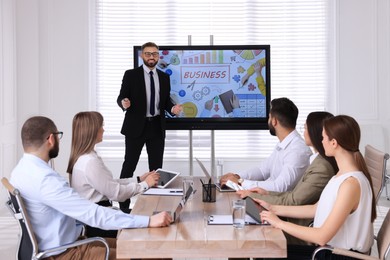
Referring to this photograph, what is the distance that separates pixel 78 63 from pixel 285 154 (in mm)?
4792

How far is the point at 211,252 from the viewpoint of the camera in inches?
122

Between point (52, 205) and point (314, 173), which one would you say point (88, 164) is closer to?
point (52, 205)

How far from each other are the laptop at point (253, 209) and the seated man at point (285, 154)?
2.43 ft

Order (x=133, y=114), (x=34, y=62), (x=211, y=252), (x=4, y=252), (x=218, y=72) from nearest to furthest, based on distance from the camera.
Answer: (x=211, y=252), (x=4, y=252), (x=133, y=114), (x=218, y=72), (x=34, y=62)

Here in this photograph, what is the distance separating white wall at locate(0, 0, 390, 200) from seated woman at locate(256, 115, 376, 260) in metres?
5.45

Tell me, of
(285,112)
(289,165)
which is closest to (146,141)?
(285,112)

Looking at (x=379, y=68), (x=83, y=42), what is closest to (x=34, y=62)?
(x=83, y=42)

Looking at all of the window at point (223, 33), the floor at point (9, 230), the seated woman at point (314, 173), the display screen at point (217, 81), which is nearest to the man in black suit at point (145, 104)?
the display screen at point (217, 81)

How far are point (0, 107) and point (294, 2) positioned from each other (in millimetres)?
3856

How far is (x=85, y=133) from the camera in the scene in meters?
4.38

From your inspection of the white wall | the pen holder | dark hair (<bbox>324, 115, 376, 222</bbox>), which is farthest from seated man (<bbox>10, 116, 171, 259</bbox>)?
the white wall

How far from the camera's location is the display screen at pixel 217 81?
7.93m

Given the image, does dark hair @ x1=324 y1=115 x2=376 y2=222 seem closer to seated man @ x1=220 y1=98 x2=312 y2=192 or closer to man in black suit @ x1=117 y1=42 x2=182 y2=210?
seated man @ x1=220 y1=98 x2=312 y2=192

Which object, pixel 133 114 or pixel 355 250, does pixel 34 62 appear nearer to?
pixel 133 114
